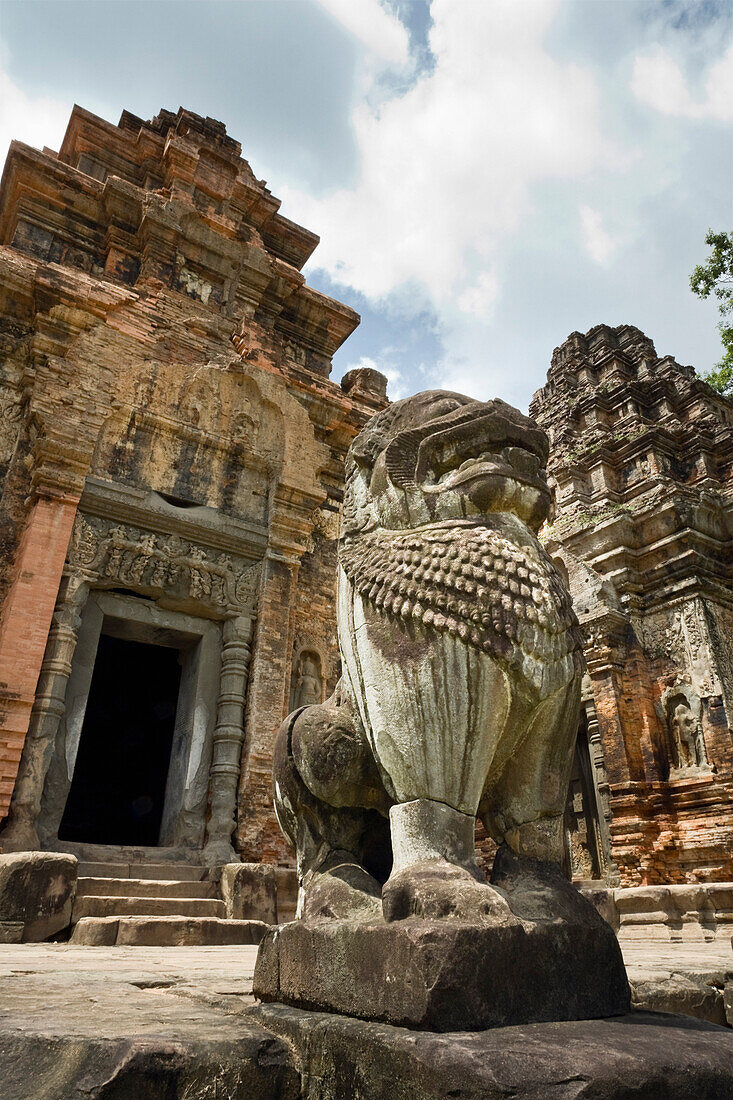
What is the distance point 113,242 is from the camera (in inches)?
338

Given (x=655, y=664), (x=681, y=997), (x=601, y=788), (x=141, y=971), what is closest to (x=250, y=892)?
(x=141, y=971)

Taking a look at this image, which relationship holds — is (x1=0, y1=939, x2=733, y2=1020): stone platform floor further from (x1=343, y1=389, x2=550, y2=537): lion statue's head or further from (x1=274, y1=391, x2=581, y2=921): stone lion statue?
(x1=343, y1=389, x2=550, y2=537): lion statue's head

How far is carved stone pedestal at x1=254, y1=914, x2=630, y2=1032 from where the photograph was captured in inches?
56.8

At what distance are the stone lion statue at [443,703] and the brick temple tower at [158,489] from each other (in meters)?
4.44

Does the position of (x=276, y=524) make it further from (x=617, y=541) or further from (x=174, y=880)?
(x=617, y=541)

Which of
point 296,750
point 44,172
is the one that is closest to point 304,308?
point 44,172

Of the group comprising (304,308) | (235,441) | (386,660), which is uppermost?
(304,308)

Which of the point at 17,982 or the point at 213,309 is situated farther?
the point at 213,309

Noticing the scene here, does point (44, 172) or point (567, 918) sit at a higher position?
point (44, 172)

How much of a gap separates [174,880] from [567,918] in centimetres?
503

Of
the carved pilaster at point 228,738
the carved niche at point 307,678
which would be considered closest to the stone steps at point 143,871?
the carved pilaster at point 228,738

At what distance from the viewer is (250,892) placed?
5.61 metres

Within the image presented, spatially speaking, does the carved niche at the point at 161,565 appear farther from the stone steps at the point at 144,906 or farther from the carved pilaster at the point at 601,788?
the carved pilaster at the point at 601,788

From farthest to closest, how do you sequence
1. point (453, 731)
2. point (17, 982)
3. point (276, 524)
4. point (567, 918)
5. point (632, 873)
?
point (632, 873), point (276, 524), point (17, 982), point (453, 731), point (567, 918)
